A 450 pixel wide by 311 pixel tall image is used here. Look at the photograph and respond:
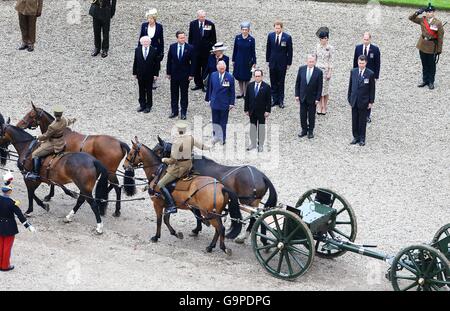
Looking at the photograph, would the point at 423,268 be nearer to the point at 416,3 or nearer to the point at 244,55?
the point at 244,55

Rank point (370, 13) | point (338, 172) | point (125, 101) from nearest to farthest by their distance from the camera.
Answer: point (338, 172), point (125, 101), point (370, 13)

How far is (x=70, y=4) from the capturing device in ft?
99.6

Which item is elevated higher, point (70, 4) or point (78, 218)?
point (70, 4)

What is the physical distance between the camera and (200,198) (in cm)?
1827

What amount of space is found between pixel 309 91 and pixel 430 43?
427 cm

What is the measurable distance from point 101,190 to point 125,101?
249 inches

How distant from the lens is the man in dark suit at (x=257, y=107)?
2330 centimetres

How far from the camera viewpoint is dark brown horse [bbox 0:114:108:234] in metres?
19.4

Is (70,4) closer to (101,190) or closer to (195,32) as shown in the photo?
(195,32)

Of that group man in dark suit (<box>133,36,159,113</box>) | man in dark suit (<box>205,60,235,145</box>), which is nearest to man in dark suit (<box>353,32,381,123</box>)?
man in dark suit (<box>205,60,235,145</box>)

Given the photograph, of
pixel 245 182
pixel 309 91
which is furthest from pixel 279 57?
pixel 245 182

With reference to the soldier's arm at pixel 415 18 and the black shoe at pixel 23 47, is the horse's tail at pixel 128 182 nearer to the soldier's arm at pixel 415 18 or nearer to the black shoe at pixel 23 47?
the black shoe at pixel 23 47

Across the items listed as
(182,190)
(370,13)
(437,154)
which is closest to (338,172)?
(437,154)
